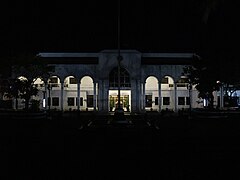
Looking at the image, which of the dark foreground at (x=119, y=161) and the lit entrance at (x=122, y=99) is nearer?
the dark foreground at (x=119, y=161)

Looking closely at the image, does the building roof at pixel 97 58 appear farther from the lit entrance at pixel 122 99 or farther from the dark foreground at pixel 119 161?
the dark foreground at pixel 119 161

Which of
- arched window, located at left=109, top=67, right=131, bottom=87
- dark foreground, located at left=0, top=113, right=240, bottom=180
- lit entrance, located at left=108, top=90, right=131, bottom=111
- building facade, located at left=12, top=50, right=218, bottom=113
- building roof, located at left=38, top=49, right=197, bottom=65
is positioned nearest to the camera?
dark foreground, located at left=0, top=113, right=240, bottom=180

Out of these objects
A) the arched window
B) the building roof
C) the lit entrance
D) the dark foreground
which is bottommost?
the dark foreground

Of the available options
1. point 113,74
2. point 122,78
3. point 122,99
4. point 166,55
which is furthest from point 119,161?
point 166,55

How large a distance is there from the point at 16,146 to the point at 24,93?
68.5ft

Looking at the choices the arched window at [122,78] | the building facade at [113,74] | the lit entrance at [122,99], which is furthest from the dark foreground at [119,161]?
the lit entrance at [122,99]

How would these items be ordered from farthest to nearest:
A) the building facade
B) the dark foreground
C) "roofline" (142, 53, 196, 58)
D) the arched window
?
"roofline" (142, 53, 196, 58)
the arched window
the building facade
the dark foreground

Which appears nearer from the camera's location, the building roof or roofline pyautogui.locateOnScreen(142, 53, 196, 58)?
the building roof

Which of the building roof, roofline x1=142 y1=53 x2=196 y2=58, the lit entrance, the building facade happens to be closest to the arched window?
the building facade

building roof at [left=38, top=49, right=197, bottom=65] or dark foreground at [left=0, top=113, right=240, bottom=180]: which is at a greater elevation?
building roof at [left=38, top=49, right=197, bottom=65]

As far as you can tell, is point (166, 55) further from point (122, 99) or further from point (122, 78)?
point (122, 99)

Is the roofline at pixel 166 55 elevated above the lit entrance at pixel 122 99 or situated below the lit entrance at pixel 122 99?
above

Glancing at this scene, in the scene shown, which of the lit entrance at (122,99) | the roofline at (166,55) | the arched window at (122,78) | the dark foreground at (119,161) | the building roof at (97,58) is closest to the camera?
the dark foreground at (119,161)

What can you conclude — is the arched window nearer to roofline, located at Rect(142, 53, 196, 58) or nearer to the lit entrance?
the lit entrance
